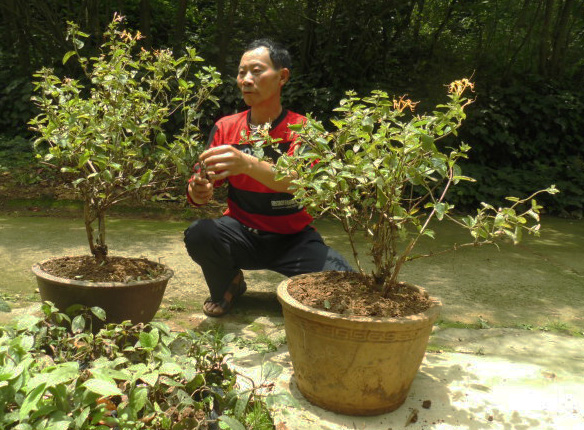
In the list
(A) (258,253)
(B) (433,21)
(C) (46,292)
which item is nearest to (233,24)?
(B) (433,21)

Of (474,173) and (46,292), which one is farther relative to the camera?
(474,173)

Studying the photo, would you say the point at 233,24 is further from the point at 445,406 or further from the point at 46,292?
the point at 445,406

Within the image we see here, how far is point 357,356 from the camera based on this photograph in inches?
78.0

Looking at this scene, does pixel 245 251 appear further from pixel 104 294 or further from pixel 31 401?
pixel 31 401

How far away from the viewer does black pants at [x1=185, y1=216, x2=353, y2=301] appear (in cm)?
291

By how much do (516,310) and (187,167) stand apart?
205 centimetres

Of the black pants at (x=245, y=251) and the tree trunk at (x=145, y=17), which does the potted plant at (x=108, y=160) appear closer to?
the black pants at (x=245, y=251)

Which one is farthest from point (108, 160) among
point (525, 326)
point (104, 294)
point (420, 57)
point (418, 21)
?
point (418, 21)

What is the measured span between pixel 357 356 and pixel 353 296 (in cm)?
24

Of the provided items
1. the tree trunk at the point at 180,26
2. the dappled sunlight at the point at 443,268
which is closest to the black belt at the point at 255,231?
the dappled sunlight at the point at 443,268

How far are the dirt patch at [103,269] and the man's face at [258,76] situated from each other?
3.33ft

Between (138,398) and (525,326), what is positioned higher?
(138,398)

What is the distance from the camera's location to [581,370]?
2.42 metres

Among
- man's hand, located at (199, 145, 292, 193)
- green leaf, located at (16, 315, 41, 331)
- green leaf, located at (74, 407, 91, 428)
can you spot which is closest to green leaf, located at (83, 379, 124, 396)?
green leaf, located at (74, 407, 91, 428)
